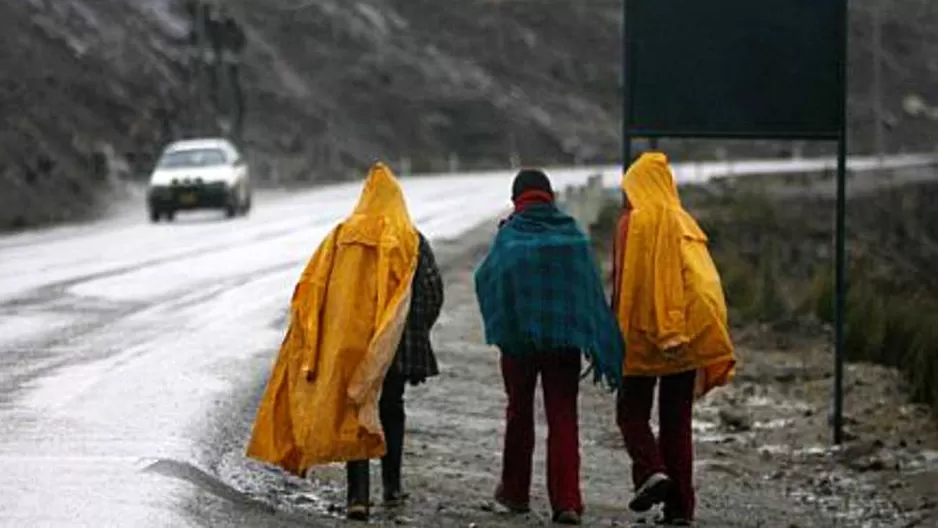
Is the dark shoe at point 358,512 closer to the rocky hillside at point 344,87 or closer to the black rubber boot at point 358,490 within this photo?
the black rubber boot at point 358,490

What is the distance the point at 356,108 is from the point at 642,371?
6744cm

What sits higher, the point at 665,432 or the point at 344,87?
the point at 344,87

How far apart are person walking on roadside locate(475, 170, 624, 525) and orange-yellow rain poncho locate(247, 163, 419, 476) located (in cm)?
54

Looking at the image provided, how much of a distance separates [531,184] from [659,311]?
34.8 inches

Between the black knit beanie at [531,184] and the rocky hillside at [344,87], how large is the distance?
33.3 metres

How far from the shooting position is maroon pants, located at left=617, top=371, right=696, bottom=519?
11.4 m

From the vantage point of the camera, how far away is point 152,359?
16594 mm

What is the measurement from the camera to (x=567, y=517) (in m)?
11.0

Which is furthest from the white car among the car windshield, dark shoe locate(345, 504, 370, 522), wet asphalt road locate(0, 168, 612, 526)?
dark shoe locate(345, 504, 370, 522)

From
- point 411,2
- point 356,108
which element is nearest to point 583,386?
point 356,108

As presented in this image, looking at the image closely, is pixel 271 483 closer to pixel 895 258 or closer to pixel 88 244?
pixel 88 244

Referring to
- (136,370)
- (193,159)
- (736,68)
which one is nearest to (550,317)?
(736,68)

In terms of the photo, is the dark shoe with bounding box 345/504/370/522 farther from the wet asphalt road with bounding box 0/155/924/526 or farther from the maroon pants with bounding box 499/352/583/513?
the maroon pants with bounding box 499/352/583/513

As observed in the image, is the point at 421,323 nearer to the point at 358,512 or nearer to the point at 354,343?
the point at 354,343
